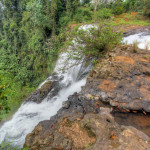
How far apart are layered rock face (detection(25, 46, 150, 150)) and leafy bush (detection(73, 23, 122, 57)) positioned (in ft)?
1.58

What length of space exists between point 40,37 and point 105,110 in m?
10.5

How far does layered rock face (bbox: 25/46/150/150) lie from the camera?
7.73 feet

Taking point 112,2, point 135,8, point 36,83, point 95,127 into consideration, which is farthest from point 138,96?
point 112,2

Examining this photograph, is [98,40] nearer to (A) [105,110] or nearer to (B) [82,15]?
(A) [105,110]

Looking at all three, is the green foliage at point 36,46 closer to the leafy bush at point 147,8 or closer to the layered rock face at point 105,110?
the layered rock face at point 105,110

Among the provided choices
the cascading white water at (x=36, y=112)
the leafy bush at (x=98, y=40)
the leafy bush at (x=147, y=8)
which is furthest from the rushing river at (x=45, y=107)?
the leafy bush at (x=147, y=8)

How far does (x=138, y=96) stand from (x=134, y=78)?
83cm

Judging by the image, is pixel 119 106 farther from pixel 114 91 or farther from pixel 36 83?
pixel 36 83

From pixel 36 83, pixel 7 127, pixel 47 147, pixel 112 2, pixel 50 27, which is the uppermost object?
pixel 112 2

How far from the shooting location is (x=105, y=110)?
338 cm

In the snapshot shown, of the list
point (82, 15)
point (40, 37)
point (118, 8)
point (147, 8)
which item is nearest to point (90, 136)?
point (40, 37)

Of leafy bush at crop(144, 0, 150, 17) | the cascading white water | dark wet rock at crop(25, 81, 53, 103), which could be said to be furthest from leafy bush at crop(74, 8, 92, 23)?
dark wet rock at crop(25, 81, 53, 103)

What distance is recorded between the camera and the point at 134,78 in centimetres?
418

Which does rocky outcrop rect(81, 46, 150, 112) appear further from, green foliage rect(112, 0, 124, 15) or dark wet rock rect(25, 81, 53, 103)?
green foliage rect(112, 0, 124, 15)
